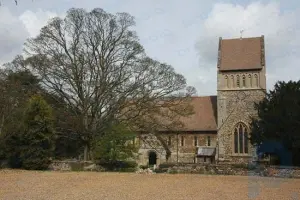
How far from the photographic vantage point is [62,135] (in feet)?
107

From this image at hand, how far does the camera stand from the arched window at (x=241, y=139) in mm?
39812

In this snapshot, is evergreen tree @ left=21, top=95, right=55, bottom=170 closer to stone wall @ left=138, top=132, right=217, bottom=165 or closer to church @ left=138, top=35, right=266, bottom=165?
church @ left=138, top=35, right=266, bottom=165

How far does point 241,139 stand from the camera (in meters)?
40.1

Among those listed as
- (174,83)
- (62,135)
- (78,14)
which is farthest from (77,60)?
(174,83)

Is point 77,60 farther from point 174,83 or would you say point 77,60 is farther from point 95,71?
point 174,83

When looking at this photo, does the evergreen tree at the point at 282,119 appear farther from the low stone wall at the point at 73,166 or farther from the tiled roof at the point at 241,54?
the low stone wall at the point at 73,166

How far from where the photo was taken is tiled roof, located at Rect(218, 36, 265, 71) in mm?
41431

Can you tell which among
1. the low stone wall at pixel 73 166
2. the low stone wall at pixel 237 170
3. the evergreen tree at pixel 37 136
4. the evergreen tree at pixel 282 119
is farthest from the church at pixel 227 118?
the evergreen tree at pixel 37 136

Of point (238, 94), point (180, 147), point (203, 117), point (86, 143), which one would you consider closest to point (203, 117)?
point (203, 117)

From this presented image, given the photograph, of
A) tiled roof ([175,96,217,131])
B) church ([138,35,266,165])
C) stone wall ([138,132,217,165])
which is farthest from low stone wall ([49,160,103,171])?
tiled roof ([175,96,217,131])

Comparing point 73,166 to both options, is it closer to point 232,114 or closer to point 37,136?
point 37,136

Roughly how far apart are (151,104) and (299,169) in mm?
13665

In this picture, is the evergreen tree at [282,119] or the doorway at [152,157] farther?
the doorway at [152,157]

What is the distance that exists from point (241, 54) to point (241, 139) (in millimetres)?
9915
